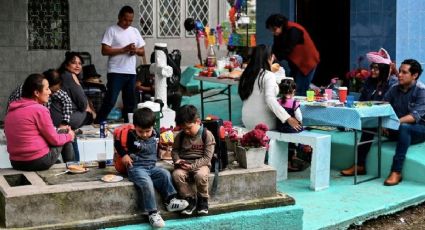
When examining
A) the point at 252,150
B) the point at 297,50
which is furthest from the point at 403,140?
the point at 297,50

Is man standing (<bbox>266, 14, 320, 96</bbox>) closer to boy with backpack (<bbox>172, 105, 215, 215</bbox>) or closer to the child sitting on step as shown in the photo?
the child sitting on step

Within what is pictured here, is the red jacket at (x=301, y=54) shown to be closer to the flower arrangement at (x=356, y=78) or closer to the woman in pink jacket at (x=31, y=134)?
the flower arrangement at (x=356, y=78)

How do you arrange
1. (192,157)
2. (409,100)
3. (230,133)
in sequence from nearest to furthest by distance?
1. (192,157)
2. (230,133)
3. (409,100)

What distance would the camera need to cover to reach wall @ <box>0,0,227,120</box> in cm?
1108

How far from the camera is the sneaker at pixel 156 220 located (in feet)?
17.3

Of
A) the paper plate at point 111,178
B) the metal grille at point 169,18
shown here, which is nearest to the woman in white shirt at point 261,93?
the paper plate at point 111,178

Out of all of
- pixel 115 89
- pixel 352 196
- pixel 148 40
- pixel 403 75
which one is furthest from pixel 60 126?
pixel 148 40

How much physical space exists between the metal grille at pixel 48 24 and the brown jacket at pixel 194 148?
6231 mm

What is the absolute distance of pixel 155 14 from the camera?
1661cm

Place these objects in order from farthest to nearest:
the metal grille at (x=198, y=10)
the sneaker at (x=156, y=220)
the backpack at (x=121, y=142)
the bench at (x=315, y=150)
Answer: the metal grille at (x=198, y=10)
the bench at (x=315, y=150)
the backpack at (x=121, y=142)
the sneaker at (x=156, y=220)

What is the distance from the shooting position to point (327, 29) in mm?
11992

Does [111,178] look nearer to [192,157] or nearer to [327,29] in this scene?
[192,157]

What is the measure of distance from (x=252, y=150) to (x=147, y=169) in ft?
3.14

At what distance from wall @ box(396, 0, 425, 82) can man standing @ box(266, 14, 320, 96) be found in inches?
44.4
